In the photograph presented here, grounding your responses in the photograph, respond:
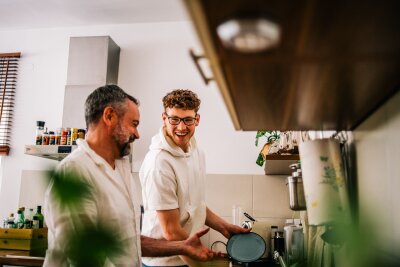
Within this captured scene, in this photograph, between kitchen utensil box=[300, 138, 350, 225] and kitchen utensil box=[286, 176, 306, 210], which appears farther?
kitchen utensil box=[286, 176, 306, 210]

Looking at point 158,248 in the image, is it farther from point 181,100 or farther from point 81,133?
point 81,133

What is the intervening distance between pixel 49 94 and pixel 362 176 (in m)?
3.45

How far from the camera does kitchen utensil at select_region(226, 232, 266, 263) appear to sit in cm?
168

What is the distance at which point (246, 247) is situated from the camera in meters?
1.72

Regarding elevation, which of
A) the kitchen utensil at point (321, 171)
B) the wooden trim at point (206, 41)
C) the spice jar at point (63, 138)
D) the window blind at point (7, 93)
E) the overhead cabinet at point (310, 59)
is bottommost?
the kitchen utensil at point (321, 171)

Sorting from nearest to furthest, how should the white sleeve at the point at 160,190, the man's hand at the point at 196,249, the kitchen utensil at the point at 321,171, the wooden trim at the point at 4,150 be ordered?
the kitchen utensil at the point at 321,171, the man's hand at the point at 196,249, the white sleeve at the point at 160,190, the wooden trim at the point at 4,150

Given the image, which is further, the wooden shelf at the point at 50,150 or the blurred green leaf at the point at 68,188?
the wooden shelf at the point at 50,150

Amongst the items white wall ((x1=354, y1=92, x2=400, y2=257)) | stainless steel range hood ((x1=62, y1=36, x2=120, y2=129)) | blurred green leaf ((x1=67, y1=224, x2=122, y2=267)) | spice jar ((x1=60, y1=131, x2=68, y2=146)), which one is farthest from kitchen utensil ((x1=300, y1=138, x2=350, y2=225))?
stainless steel range hood ((x1=62, y1=36, x2=120, y2=129))

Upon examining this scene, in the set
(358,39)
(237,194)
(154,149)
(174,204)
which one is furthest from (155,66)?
(358,39)

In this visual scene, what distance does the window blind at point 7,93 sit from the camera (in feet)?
12.6

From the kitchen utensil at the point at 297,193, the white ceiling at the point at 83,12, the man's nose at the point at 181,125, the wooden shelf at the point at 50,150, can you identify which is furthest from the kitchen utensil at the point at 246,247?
the white ceiling at the point at 83,12

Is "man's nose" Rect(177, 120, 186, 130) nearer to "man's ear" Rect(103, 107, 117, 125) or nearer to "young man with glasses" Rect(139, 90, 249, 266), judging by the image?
"young man with glasses" Rect(139, 90, 249, 266)

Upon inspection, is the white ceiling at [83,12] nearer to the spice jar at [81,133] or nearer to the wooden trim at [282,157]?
the spice jar at [81,133]

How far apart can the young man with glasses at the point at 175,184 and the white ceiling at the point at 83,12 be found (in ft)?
5.14
